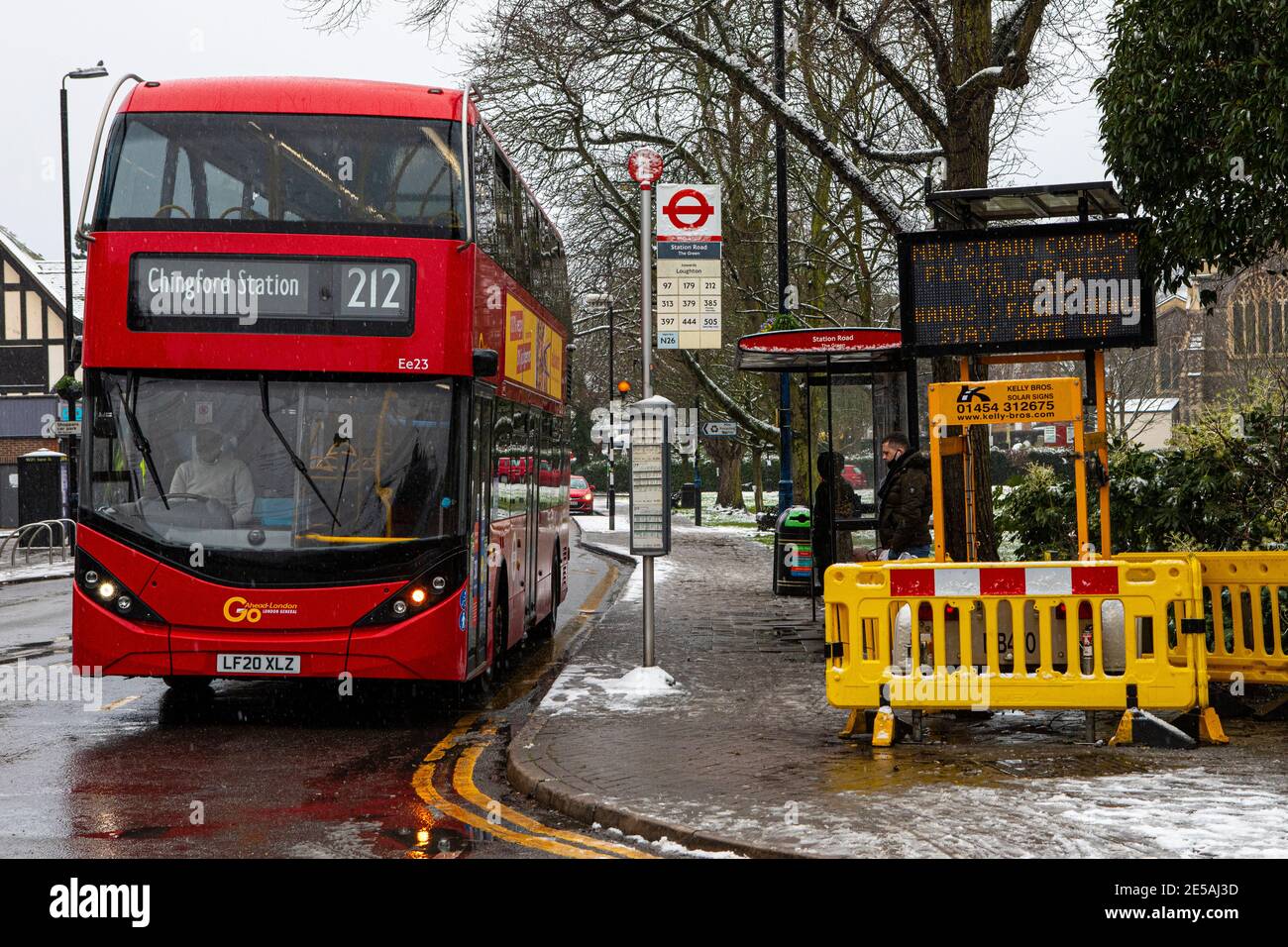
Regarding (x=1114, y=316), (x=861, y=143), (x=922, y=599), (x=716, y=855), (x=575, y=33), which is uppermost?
(x=575, y=33)

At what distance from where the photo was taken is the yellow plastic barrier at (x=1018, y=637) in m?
9.07

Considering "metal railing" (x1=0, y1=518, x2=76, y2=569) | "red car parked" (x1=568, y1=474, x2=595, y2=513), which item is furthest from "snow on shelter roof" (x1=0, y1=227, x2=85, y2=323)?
"red car parked" (x1=568, y1=474, x2=595, y2=513)

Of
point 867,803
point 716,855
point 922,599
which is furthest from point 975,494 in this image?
point 716,855

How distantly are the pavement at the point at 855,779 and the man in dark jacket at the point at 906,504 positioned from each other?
1.29 meters

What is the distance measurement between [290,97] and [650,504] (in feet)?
13.2

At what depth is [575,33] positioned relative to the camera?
56.4 ft

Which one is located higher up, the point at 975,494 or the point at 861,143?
the point at 861,143

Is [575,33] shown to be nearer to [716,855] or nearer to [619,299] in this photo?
[716,855]

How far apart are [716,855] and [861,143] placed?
1021 centimetres

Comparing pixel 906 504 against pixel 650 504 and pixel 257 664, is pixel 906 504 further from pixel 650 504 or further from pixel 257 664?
pixel 257 664

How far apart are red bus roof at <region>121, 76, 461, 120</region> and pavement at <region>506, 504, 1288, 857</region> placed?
435cm

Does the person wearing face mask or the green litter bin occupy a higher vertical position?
the person wearing face mask

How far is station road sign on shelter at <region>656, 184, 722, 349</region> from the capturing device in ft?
41.9

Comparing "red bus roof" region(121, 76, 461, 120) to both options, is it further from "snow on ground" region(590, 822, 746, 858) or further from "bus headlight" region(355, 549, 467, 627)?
"snow on ground" region(590, 822, 746, 858)
